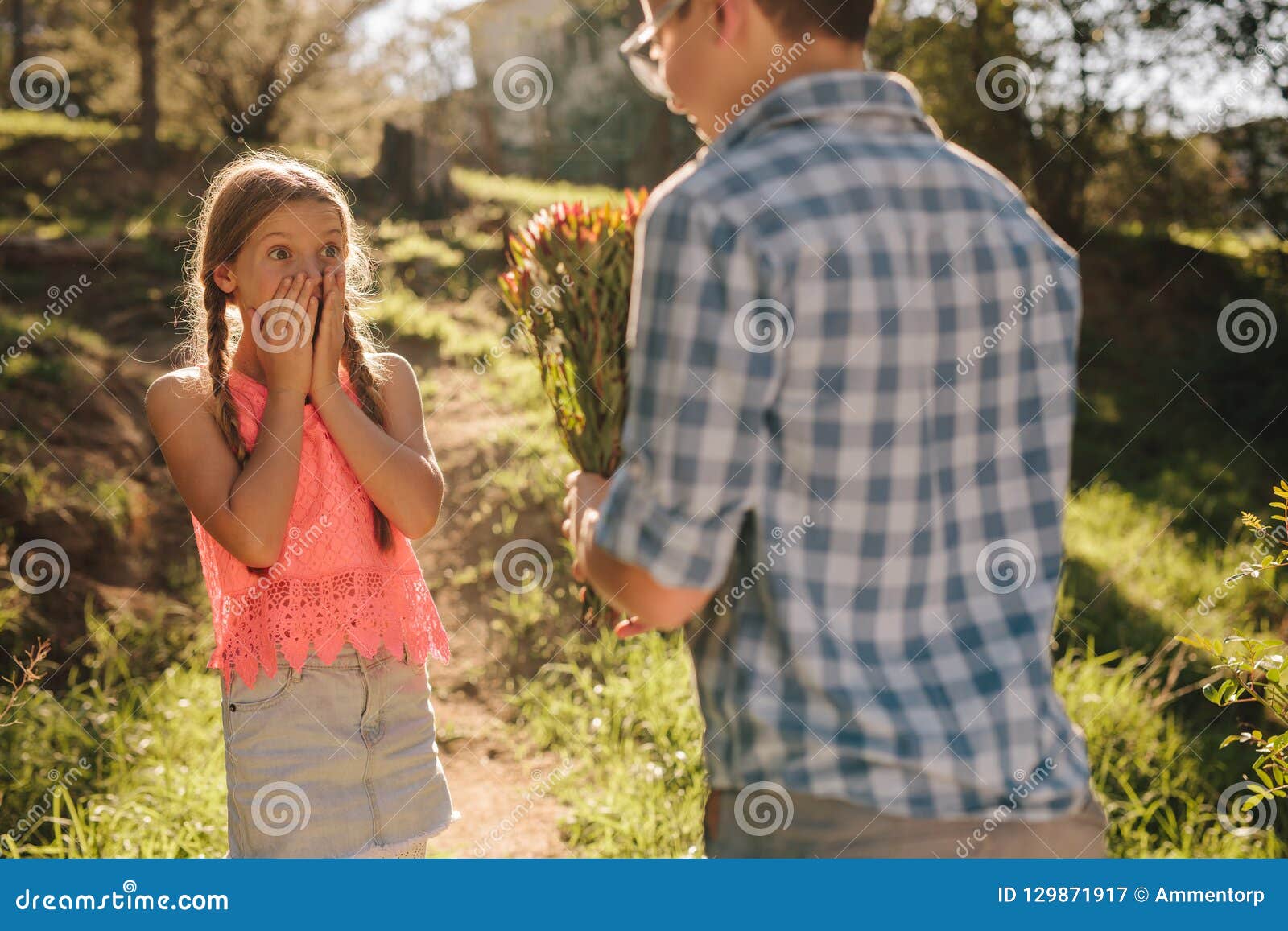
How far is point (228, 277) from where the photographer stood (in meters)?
2.40

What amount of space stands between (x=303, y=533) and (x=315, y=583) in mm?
111

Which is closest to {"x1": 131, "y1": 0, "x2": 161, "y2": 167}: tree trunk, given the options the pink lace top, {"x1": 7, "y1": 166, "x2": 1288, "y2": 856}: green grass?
{"x1": 7, "y1": 166, "x2": 1288, "y2": 856}: green grass

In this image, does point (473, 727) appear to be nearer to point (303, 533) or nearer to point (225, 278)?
point (303, 533)

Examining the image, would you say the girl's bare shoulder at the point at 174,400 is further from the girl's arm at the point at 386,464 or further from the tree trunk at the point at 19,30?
the tree trunk at the point at 19,30

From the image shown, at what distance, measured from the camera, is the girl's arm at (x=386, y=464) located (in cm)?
225

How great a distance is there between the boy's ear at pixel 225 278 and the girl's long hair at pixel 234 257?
0.05ft

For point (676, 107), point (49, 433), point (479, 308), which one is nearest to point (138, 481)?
point (49, 433)

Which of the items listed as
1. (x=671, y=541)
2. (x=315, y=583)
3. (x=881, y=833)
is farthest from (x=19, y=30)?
(x=881, y=833)

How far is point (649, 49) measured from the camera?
156 cm

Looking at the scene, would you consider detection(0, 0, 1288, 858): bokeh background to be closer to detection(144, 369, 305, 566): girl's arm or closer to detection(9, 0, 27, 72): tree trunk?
detection(9, 0, 27, 72): tree trunk

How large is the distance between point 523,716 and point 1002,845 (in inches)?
135

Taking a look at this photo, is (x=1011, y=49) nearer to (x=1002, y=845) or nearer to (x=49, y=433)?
(x=49, y=433)

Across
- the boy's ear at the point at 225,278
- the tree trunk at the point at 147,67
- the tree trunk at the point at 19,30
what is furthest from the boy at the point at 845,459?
the tree trunk at the point at 19,30

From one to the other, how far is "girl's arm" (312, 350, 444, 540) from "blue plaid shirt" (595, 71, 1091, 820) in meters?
1.08
